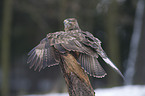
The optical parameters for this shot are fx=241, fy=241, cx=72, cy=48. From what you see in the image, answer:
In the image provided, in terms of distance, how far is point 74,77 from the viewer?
213 centimetres

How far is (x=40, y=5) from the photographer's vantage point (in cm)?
A: 871

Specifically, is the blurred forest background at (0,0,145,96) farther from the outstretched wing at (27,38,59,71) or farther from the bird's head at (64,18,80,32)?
the outstretched wing at (27,38,59,71)

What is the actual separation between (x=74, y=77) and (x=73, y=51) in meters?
0.23

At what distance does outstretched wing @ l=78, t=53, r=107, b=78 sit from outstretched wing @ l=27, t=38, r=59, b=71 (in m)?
0.22

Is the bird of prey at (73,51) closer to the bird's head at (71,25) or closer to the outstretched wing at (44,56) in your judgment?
the outstretched wing at (44,56)

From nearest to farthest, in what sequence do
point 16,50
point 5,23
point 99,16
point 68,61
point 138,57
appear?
point 68,61, point 138,57, point 5,23, point 99,16, point 16,50

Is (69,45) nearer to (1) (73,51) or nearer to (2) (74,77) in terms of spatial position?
(1) (73,51)

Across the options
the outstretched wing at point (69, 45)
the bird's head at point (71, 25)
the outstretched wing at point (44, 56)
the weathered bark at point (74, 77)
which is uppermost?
the bird's head at point (71, 25)

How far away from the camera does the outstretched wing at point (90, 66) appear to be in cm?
211

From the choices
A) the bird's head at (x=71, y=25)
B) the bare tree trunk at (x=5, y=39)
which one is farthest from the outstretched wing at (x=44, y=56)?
the bare tree trunk at (x=5, y=39)

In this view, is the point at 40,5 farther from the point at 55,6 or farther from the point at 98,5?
the point at 98,5

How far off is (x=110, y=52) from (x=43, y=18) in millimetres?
2755

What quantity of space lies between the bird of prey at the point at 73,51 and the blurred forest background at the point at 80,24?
460cm

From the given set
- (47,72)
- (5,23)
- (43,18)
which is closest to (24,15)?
(43,18)
